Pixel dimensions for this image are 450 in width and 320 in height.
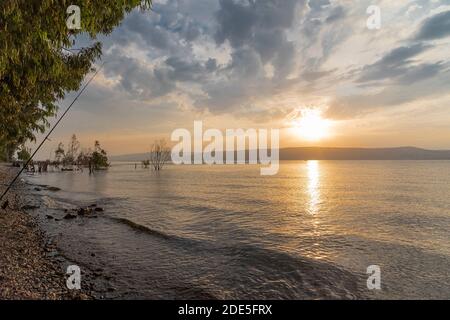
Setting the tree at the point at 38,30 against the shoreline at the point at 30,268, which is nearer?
the tree at the point at 38,30

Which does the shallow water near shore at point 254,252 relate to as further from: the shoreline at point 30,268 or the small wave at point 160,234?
the shoreline at point 30,268

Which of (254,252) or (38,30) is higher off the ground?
(38,30)

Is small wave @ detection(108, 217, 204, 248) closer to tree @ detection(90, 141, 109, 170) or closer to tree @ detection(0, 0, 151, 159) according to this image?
tree @ detection(0, 0, 151, 159)

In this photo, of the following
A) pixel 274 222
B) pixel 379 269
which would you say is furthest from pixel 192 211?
pixel 379 269

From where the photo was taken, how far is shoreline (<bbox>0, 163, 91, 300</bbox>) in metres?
8.81

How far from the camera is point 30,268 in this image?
11008mm

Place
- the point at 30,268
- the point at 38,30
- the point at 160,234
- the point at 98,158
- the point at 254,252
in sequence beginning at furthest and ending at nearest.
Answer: the point at 98,158
the point at 160,234
the point at 254,252
the point at 30,268
the point at 38,30

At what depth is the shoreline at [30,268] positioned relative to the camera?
881cm

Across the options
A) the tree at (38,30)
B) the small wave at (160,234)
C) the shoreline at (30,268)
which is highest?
the tree at (38,30)

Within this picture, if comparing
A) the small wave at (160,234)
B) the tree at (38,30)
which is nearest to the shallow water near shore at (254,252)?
the small wave at (160,234)

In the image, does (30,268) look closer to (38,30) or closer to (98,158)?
(38,30)

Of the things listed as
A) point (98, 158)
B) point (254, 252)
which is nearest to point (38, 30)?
point (254, 252)
